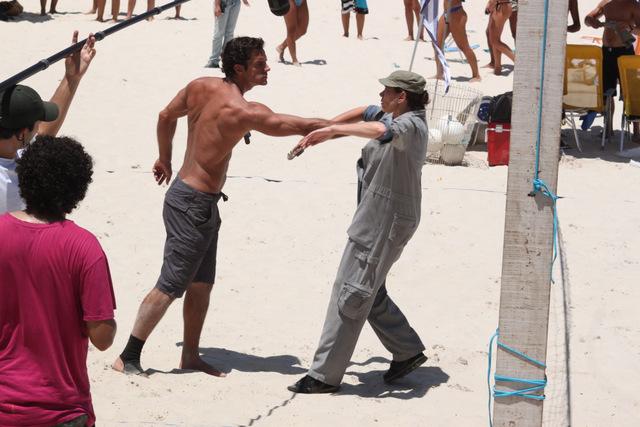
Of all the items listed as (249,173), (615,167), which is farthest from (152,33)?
(615,167)

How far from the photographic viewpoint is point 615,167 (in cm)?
1027

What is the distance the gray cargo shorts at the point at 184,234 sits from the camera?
524cm

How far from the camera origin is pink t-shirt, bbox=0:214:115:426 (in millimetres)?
2936

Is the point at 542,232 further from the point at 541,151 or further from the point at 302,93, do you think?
the point at 302,93

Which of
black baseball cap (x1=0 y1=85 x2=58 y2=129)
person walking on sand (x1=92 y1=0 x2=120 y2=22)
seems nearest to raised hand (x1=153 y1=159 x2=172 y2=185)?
black baseball cap (x1=0 y1=85 x2=58 y2=129)

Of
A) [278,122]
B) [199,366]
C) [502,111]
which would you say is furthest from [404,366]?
[502,111]

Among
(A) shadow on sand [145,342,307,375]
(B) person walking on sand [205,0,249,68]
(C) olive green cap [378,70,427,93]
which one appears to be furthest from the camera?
(B) person walking on sand [205,0,249,68]

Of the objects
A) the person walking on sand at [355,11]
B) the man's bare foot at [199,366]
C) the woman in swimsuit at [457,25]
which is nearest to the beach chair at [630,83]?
the woman in swimsuit at [457,25]

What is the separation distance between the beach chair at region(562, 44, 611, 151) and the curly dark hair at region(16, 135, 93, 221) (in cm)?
845

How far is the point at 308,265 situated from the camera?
7281mm

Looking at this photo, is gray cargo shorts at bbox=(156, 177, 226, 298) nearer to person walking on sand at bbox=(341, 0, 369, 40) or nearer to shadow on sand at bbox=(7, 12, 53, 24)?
person walking on sand at bbox=(341, 0, 369, 40)

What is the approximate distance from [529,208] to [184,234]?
215 centimetres

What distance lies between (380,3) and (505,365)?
15.8 m

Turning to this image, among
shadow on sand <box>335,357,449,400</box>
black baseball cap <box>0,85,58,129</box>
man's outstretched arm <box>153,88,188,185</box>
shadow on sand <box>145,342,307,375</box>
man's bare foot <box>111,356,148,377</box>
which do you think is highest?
black baseball cap <box>0,85,58,129</box>
